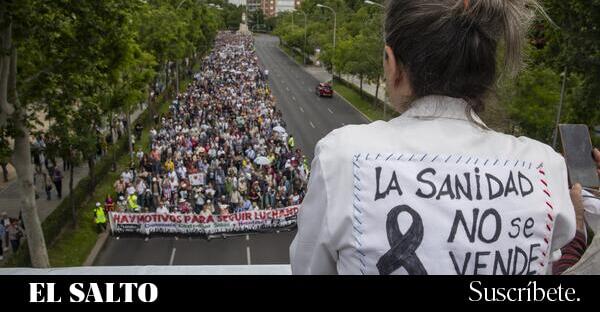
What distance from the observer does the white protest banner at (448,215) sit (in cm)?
156

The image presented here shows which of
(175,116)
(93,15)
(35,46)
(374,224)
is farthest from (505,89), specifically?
(175,116)

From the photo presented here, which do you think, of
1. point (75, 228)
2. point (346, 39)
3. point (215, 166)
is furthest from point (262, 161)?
point (346, 39)

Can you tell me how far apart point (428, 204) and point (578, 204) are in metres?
0.74

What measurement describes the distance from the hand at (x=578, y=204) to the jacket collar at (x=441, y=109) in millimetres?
479

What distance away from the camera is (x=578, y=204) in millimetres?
2023

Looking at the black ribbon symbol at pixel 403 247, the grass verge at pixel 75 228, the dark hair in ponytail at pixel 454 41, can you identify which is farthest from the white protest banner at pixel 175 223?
the black ribbon symbol at pixel 403 247

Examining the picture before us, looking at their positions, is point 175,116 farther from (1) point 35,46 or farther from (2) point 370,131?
(2) point 370,131

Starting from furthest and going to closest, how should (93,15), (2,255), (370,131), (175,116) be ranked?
1. (175,116)
2. (2,255)
3. (93,15)
4. (370,131)

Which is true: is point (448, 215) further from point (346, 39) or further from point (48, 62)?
point (346, 39)

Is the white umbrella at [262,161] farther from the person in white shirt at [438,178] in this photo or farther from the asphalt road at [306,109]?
the person in white shirt at [438,178]

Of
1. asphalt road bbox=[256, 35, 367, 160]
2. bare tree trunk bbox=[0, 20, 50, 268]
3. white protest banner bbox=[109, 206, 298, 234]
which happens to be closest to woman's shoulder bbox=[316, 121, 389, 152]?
bare tree trunk bbox=[0, 20, 50, 268]

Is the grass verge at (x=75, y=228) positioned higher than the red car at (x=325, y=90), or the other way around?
the grass verge at (x=75, y=228)
